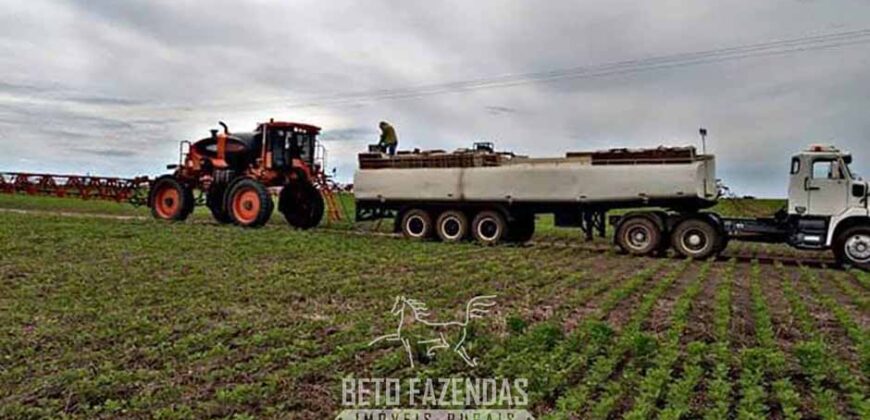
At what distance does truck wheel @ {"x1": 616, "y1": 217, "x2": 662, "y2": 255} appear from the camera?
47.9 ft

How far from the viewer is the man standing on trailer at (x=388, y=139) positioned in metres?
18.4

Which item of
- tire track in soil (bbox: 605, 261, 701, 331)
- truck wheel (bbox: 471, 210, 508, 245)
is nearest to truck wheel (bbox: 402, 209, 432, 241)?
truck wheel (bbox: 471, 210, 508, 245)

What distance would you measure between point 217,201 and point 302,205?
258 cm

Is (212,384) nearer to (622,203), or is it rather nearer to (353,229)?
(622,203)

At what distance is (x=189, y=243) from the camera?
13422 millimetres

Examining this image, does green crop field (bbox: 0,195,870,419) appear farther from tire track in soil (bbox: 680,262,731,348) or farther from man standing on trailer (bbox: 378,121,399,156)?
man standing on trailer (bbox: 378,121,399,156)

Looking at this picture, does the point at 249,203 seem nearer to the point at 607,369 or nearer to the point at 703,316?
the point at 703,316

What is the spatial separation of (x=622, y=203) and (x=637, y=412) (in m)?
11.4

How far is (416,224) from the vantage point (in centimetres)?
1734

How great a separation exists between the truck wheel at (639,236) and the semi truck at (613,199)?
0.07 feet

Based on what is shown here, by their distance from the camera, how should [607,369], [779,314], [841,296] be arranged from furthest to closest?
[841,296], [779,314], [607,369]

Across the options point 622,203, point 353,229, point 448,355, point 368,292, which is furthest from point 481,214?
point 448,355

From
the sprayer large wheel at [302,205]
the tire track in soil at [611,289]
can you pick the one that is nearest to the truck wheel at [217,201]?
the sprayer large wheel at [302,205]

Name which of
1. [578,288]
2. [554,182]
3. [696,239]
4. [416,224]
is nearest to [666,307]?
[578,288]
